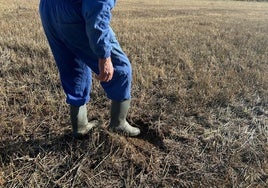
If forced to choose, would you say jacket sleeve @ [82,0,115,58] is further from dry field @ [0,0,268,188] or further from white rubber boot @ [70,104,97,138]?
dry field @ [0,0,268,188]

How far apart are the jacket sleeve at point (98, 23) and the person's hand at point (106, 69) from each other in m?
0.05

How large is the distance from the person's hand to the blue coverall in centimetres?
5

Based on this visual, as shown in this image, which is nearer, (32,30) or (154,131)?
(154,131)

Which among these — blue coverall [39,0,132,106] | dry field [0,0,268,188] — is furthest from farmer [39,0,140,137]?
dry field [0,0,268,188]

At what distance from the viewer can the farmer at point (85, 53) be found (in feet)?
7.98

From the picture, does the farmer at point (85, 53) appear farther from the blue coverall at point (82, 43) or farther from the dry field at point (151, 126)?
the dry field at point (151, 126)

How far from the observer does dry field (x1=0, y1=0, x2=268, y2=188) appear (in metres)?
2.82

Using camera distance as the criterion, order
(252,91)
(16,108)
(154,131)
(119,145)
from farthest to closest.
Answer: (252,91) < (16,108) < (154,131) < (119,145)

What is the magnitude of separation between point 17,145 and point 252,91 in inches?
113

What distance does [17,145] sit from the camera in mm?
3090

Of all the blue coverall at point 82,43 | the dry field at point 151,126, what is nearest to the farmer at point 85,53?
the blue coverall at point 82,43

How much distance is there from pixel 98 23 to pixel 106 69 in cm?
39

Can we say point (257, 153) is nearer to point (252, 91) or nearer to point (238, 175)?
point (238, 175)

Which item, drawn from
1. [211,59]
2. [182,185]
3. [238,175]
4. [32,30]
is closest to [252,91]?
[211,59]
